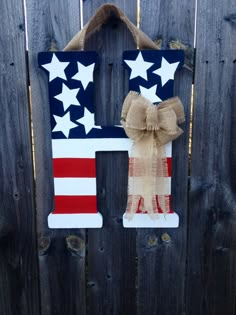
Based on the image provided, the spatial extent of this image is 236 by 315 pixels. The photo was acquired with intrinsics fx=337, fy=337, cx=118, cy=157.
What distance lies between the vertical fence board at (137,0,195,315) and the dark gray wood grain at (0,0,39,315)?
1.55 ft

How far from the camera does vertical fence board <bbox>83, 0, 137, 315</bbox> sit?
4.19 ft

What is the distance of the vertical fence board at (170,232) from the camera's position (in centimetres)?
125

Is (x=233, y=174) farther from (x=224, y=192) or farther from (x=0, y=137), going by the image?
(x=0, y=137)

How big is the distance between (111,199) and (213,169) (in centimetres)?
44

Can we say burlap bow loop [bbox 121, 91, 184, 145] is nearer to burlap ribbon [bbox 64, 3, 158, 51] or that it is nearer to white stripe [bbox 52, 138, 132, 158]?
white stripe [bbox 52, 138, 132, 158]

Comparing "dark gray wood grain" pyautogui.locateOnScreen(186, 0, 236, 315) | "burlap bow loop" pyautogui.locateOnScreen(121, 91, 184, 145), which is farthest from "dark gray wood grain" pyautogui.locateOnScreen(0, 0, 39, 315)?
"dark gray wood grain" pyautogui.locateOnScreen(186, 0, 236, 315)

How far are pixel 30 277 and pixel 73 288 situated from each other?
0.20 metres

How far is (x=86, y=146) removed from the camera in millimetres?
1331

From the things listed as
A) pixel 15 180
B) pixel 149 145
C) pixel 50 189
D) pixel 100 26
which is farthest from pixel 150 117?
pixel 15 180

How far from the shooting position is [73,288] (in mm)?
1491

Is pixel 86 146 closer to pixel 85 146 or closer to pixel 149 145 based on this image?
pixel 85 146

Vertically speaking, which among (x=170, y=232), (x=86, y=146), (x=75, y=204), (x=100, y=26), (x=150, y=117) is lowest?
(x=170, y=232)

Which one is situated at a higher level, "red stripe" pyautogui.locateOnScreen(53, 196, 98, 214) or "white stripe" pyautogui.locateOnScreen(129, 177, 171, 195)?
"white stripe" pyautogui.locateOnScreen(129, 177, 171, 195)

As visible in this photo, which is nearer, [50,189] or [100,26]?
[100,26]
